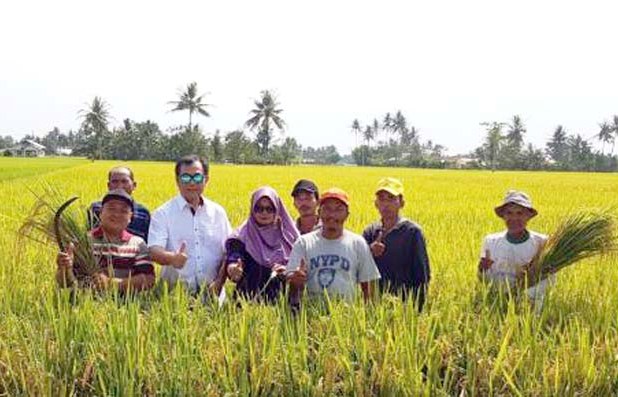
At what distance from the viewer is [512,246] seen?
3732 millimetres

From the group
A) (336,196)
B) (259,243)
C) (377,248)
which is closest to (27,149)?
(259,243)

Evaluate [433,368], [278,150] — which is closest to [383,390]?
[433,368]

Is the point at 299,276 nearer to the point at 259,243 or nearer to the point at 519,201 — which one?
the point at 259,243

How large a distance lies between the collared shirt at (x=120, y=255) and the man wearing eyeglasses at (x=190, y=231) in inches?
5.8

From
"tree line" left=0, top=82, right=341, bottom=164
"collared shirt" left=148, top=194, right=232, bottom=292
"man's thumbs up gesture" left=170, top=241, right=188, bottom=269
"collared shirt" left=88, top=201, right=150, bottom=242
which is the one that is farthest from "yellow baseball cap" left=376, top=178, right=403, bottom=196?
"tree line" left=0, top=82, right=341, bottom=164

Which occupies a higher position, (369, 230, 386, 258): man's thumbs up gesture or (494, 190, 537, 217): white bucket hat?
(494, 190, 537, 217): white bucket hat

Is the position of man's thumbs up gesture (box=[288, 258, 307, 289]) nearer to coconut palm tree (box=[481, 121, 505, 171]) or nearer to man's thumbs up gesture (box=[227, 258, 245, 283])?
man's thumbs up gesture (box=[227, 258, 245, 283])

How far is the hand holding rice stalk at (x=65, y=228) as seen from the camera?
3.34m

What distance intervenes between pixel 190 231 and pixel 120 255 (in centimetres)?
47

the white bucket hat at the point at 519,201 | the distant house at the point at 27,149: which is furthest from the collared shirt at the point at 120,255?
the distant house at the point at 27,149

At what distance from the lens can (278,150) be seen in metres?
62.8

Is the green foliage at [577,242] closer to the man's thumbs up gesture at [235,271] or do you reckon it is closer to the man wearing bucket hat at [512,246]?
the man wearing bucket hat at [512,246]

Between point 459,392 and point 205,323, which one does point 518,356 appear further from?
point 205,323

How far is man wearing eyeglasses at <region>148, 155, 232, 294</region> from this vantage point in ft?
12.0
